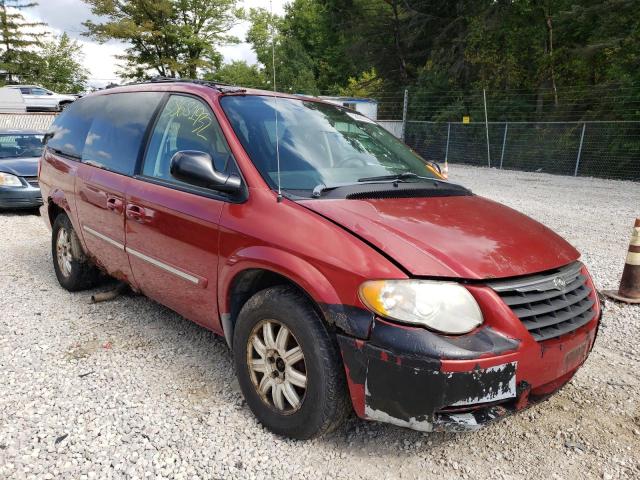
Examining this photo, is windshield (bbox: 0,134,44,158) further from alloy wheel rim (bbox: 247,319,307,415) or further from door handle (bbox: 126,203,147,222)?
alloy wheel rim (bbox: 247,319,307,415)

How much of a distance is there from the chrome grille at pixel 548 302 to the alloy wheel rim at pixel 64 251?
391 centimetres

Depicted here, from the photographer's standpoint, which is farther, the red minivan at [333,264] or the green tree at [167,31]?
the green tree at [167,31]

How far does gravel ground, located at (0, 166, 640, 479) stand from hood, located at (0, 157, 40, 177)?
17.4 feet

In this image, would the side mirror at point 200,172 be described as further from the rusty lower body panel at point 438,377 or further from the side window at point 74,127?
the side window at point 74,127

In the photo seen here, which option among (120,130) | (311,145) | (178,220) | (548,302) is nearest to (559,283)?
(548,302)

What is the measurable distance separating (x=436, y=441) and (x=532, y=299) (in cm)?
91

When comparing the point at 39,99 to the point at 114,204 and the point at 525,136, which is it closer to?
the point at 525,136

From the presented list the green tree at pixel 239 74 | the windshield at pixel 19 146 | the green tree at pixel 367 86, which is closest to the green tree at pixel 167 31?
the green tree at pixel 239 74

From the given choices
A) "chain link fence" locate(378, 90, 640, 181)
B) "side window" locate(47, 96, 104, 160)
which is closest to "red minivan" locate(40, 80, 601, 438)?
"side window" locate(47, 96, 104, 160)

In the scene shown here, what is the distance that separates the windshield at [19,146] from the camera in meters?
9.34

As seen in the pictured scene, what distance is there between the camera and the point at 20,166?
8.59 metres

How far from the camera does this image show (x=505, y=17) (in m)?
23.1

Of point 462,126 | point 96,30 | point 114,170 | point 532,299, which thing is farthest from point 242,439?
point 96,30

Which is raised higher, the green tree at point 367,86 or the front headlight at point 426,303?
the green tree at point 367,86
